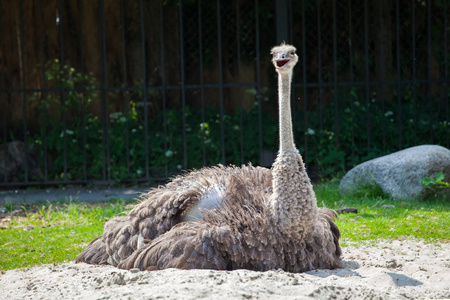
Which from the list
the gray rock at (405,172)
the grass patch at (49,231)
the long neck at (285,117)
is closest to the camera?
the long neck at (285,117)

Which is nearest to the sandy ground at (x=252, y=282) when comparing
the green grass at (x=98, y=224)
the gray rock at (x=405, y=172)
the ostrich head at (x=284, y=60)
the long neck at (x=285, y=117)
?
the green grass at (x=98, y=224)

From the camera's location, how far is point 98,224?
22.3ft

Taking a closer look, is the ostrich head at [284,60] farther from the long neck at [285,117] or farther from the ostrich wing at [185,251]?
the ostrich wing at [185,251]

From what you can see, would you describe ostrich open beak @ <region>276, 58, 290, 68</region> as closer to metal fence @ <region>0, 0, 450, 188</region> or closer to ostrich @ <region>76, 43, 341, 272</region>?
ostrich @ <region>76, 43, 341, 272</region>

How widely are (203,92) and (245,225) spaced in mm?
5827

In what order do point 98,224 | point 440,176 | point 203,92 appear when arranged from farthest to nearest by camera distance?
point 203,92
point 440,176
point 98,224

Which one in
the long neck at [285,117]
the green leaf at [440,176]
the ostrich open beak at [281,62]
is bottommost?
the green leaf at [440,176]

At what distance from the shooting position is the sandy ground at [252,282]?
3467mm

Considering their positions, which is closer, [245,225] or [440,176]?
[245,225]

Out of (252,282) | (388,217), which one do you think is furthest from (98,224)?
(252,282)

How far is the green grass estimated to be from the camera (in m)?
5.70

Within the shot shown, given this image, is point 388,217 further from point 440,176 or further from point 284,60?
point 284,60

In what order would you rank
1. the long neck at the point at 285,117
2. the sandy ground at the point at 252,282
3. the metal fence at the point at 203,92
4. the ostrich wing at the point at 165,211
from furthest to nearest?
the metal fence at the point at 203,92 → the ostrich wing at the point at 165,211 → the long neck at the point at 285,117 → the sandy ground at the point at 252,282

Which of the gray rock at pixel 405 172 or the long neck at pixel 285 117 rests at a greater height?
the long neck at pixel 285 117
